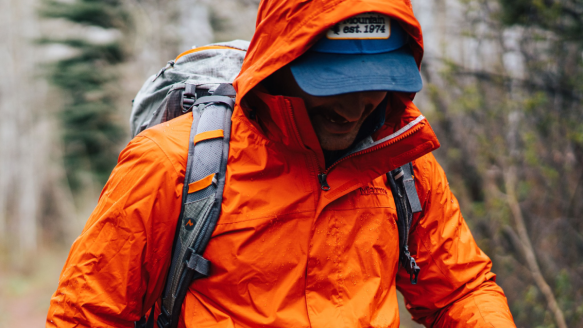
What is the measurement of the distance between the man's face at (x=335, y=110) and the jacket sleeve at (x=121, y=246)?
56 centimetres

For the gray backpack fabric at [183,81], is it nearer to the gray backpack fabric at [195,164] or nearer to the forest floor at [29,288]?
the gray backpack fabric at [195,164]

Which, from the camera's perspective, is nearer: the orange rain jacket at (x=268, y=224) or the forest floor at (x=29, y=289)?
the orange rain jacket at (x=268, y=224)

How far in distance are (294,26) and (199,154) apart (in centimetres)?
60

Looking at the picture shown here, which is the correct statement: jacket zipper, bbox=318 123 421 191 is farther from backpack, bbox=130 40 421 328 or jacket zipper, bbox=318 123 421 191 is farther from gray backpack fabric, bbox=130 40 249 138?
gray backpack fabric, bbox=130 40 249 138

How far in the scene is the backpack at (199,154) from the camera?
69.9 inches

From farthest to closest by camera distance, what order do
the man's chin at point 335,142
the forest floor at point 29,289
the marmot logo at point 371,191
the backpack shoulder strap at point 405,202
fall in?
the forest floor at point 29,289, the backpack shoulder strap at point 405,202, the marmot logo at point 371,191, the man's chin at point 335,142

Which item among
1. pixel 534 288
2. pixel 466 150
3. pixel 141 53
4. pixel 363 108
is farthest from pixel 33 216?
pixel 363 108

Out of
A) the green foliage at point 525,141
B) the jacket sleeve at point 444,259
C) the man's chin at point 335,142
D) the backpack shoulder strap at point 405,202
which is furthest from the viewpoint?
the green foliage at point 525,141

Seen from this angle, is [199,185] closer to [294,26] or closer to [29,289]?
[294,26]

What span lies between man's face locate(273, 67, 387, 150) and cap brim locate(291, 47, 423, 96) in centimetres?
10

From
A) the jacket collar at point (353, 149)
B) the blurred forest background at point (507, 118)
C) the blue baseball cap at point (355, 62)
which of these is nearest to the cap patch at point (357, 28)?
the blue baseball cap at point (355, 62)

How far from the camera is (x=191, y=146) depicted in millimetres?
1839

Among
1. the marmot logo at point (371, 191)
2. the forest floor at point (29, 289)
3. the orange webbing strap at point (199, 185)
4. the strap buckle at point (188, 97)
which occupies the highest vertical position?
the strap buckle at point (188, 97)

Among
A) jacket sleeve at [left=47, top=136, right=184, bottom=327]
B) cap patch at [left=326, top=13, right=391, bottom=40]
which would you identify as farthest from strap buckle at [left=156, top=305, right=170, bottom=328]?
cap patch at [left=326, top=13, right=391, bottom=40]
